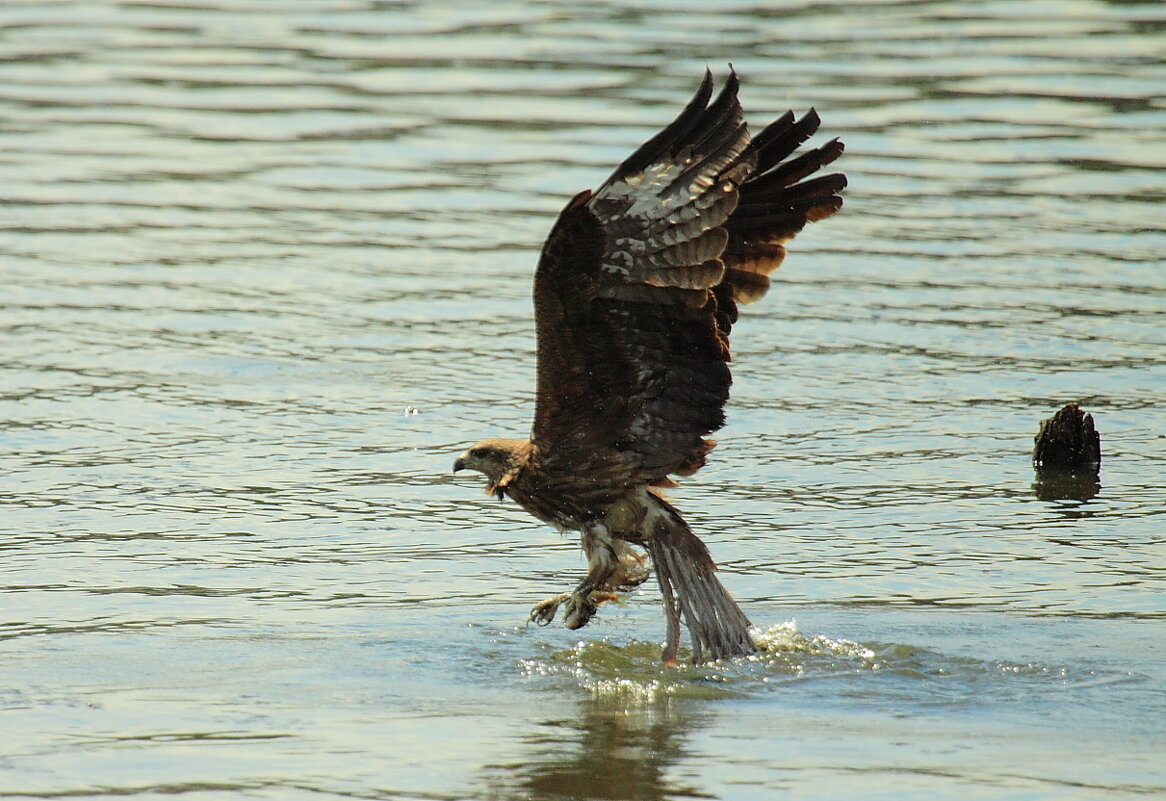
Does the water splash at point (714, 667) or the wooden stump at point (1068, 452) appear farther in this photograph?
the wooden stump at point (1068, 452)

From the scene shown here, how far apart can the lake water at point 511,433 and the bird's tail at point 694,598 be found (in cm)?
10

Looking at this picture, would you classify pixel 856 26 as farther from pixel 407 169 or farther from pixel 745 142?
pixel 745 142

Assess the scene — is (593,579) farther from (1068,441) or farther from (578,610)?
(1068,441)

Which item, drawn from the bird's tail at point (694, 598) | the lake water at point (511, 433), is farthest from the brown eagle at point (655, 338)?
the lake water at point (511, 433)

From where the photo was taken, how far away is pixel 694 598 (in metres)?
7.09

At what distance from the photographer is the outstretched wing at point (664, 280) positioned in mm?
6281

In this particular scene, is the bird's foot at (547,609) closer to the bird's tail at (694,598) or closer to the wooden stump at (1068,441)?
the bird's tail at (694,598)

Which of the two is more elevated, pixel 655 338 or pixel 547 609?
pixel 655 338

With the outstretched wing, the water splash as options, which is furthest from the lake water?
the outstretched wing

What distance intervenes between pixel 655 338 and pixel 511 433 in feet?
8.67

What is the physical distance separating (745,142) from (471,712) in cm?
193

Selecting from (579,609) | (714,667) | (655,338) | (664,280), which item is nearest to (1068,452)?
(714,667)

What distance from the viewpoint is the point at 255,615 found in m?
7.16

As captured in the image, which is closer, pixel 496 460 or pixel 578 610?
pixel 578 610
